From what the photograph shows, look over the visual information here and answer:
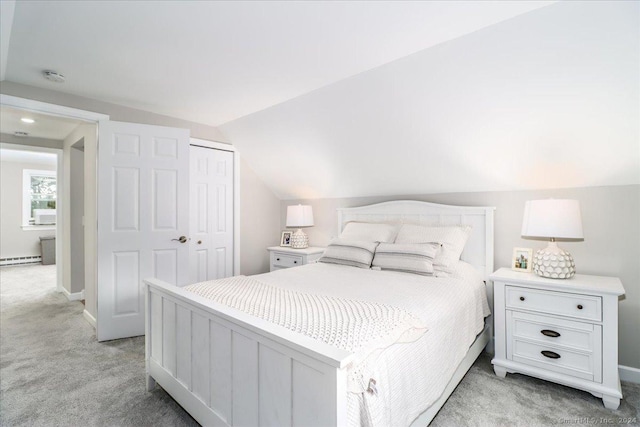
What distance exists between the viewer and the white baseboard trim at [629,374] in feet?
7.13

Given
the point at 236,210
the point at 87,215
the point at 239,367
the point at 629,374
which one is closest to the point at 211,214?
the point at 236,210

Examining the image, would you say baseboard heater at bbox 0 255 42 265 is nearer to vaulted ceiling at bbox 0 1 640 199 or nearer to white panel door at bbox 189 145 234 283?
white panel door at bbox 189 145 234 283

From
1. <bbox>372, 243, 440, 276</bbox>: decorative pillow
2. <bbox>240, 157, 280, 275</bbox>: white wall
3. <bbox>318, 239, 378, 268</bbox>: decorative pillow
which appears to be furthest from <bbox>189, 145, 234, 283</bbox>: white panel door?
<bbox>372, 243, 440, 276</bbox>: decorative pillow

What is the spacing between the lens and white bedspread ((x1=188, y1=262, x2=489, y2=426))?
3.99 ft

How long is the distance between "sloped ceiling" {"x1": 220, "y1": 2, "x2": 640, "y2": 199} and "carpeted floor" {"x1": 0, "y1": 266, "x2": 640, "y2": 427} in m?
1.46

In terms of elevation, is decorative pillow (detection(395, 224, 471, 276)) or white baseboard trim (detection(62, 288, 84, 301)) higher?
decorative pillow (detection(395, 224, 471, 276))

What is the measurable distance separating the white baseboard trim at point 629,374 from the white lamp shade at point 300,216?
9.71 ft

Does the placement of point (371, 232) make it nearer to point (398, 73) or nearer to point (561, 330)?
point (398, 73)

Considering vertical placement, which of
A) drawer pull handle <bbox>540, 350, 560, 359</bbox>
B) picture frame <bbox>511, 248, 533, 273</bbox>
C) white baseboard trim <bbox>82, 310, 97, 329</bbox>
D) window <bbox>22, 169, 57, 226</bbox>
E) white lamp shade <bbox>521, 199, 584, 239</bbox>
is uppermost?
window <bbox>22, 169, 57, 226</bbox>

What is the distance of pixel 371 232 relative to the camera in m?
3.06

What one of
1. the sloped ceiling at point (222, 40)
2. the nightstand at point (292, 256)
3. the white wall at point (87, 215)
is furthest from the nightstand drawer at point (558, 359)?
the white wall at point (87, 215)

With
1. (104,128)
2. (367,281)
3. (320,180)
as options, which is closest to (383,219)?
(320,180)

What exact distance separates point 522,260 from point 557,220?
49 cm

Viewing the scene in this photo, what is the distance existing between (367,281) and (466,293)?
666mm
